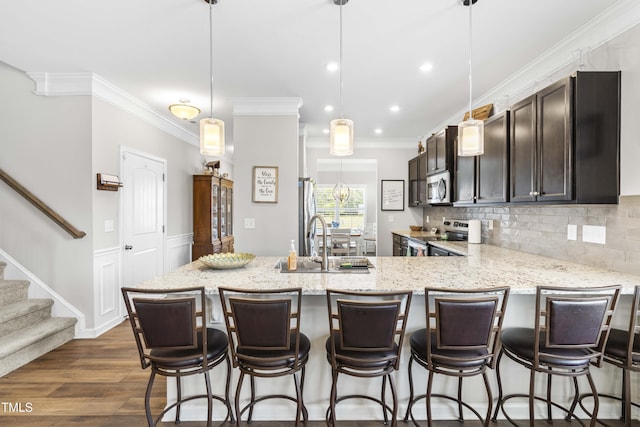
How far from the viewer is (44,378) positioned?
2512 mm

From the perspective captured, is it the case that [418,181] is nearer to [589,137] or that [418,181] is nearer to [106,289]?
[589,137]

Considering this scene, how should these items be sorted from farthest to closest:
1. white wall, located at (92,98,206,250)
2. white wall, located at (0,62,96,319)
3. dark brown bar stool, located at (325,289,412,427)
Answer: white wall, located at (92,98,206,250) < white wall, located at (0,62,96,319) < dark brown bar stool, located at (325,289,412,427)

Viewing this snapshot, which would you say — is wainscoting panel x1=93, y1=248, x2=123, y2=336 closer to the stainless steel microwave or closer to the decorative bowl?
the decorative bowl

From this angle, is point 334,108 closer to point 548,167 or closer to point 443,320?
point 548,167

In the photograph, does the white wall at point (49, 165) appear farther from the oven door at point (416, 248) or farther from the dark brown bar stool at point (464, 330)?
the oven door at point (416, 248)

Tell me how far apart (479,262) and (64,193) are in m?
3.95

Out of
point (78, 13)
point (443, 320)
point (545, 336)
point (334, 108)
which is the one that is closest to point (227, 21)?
point (78, 13)

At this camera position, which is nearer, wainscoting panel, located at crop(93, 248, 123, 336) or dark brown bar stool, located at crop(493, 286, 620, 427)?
dark brown bar stool, located at crop(493, 286, 620, 427)

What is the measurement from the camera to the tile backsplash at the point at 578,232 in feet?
6.81

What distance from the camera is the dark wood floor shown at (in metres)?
2.00

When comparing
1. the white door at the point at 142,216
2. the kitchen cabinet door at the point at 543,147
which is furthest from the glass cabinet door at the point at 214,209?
the kitchen cabinet door at the point at 543,147

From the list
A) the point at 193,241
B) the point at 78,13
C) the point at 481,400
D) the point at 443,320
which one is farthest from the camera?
the point at 193,241

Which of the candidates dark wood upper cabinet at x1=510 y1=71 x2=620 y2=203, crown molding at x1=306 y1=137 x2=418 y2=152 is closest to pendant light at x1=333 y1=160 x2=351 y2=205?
crown molding at x1=306 y1=137 x2=418 y2=152

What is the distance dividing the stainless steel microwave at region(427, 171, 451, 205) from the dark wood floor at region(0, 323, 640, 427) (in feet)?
8.51
